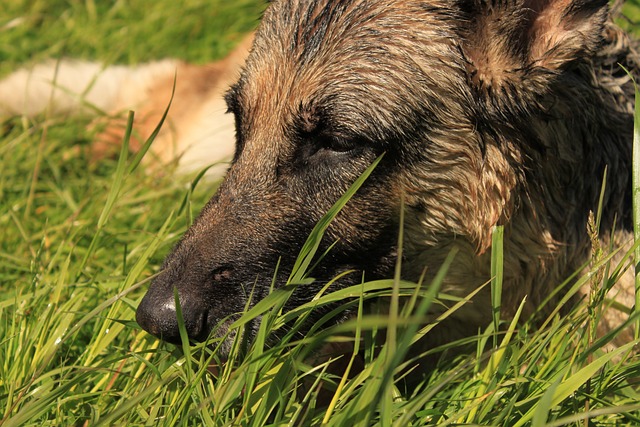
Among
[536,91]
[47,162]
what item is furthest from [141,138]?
[536,91]

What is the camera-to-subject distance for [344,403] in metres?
2.55

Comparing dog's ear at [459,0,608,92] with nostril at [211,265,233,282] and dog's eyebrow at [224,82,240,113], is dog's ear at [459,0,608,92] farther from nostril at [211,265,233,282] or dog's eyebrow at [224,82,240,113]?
nostril at [211,265,233,282]

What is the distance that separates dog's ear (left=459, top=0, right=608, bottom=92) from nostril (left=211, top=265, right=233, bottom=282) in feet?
3.62

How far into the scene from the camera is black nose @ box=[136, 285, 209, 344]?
267 cm

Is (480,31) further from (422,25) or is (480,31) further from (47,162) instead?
(47,162)

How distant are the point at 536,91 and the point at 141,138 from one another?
2908 millimetres

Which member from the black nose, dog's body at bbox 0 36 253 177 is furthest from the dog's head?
dog's body at bbox 0 36 253 177

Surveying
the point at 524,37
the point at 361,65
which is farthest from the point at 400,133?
the point at 524,37

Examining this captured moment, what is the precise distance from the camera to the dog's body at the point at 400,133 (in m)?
2.95

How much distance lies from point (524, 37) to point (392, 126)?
0.59 meters

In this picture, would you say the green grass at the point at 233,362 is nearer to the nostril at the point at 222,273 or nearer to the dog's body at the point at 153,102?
the nostril at the point at 222,273

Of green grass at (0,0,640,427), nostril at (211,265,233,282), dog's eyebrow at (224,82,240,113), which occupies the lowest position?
green grass at (0,0,640,427)

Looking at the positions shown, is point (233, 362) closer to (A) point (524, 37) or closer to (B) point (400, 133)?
(B) point (400, 133)

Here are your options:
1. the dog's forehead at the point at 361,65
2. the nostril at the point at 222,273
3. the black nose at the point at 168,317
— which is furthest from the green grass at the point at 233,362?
the dog's forehead at the point at 361,65
